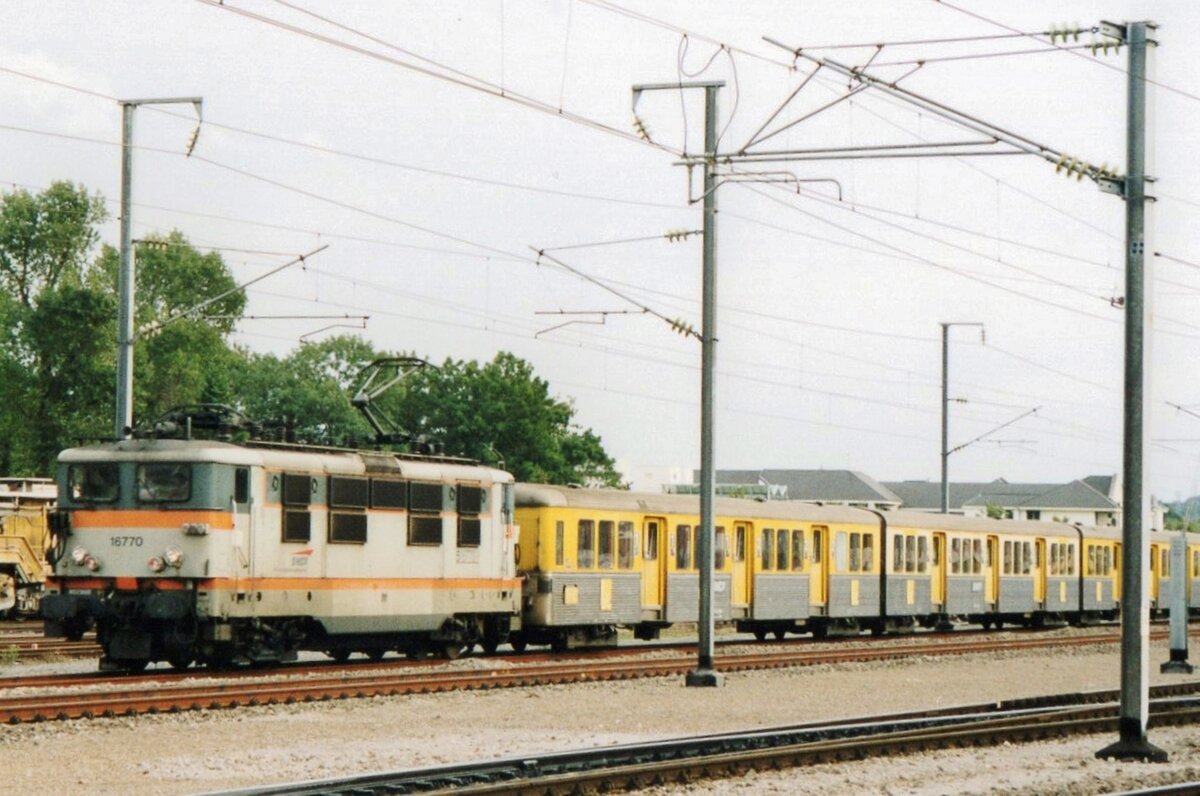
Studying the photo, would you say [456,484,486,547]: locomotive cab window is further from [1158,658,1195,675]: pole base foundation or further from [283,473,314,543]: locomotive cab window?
[1158,658,1195,675]: pole base foundation

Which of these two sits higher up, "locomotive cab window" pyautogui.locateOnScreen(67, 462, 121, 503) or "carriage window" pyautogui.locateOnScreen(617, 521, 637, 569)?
"locomotive cab window" pyautogui.locateOnScreen(67, 462, 121, 503)

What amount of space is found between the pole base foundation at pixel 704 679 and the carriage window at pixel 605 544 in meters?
6.72

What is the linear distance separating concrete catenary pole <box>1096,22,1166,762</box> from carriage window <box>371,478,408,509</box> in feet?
39.3

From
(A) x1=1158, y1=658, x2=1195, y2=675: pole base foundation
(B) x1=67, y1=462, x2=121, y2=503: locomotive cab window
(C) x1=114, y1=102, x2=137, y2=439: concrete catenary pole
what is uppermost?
(C) x1=114, y1=102, x2=137, y2=439: concrete catenary pole

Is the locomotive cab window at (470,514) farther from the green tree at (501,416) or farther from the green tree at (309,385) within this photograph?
the green tree at (309,385)

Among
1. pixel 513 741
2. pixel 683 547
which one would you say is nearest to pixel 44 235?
pixel 683 547

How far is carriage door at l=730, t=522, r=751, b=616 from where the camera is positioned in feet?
117

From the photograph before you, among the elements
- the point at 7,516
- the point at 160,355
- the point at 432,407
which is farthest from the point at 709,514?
the point at 432,407

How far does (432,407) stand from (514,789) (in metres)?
85.3

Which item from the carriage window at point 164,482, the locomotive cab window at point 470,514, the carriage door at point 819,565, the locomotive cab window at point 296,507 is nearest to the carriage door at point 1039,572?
the carriage door at point 819,565

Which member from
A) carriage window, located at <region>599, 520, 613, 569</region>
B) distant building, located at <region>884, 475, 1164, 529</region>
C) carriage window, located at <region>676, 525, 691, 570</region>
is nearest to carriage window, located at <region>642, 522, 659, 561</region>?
carriage window, located at <region>676, 525, 691, 570</region>

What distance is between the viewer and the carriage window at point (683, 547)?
112 ft

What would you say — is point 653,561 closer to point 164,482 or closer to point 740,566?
point 740,566

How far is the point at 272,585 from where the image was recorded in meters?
24.1
